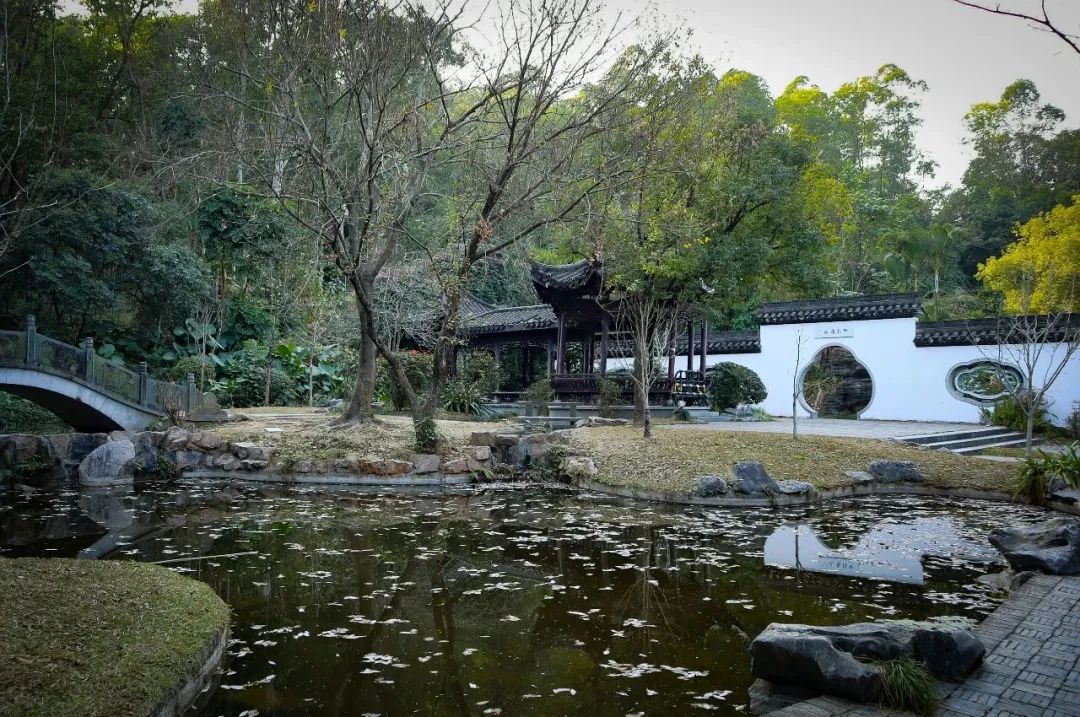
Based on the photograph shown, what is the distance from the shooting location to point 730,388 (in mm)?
19516

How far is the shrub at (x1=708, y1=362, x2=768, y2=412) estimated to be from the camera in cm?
1953

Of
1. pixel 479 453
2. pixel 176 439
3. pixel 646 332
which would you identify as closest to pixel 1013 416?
pixel 646 332

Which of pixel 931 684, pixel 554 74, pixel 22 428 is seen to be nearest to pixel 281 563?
pixel 931 684

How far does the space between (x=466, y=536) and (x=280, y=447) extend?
6.13 meters

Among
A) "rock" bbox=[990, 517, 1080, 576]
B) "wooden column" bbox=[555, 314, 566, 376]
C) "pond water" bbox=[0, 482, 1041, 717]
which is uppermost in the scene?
"wooden column" bbox=[555, 314, 566, 376]

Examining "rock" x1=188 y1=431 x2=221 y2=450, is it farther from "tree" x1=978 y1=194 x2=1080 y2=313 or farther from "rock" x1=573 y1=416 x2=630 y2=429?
"tree" x1=978 y1=194 x2=1080 y2=313

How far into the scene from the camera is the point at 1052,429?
17297mm

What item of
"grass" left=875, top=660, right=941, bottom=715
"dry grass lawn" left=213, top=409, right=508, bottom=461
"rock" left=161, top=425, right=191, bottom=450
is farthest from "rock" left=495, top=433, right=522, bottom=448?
"grass" left=875, top=660, right=941, bottom=715

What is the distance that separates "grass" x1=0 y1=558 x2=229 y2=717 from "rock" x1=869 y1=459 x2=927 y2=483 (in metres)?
10.2

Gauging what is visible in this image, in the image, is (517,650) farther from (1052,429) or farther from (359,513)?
(1052,429)

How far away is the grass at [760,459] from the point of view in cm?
1120

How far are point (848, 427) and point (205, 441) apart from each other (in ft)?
47.2

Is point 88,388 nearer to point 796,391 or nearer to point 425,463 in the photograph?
point 425,463

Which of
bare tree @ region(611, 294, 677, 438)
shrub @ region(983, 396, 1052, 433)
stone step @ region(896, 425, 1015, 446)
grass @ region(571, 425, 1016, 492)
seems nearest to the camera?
grass @ region(571, 425, 1016, 492)
